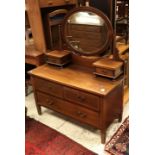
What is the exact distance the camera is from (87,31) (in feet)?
6.07

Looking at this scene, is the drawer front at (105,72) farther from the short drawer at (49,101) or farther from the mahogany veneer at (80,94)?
the short drawer at (49,101)

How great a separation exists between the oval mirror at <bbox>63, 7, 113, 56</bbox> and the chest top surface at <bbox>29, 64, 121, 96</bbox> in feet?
0.69

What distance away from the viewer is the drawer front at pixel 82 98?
1.60 meters

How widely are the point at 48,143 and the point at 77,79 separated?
65 centimetres

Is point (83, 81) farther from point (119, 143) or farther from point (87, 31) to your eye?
point (119, 143)

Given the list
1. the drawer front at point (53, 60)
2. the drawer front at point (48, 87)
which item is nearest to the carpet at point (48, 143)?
the drawer front at point (48, 87)

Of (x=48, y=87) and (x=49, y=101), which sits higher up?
(x=48, y=87)

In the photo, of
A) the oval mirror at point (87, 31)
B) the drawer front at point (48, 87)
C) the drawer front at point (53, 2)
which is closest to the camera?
the oval mirror at point (87, 31)

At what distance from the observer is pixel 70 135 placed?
1889 mm

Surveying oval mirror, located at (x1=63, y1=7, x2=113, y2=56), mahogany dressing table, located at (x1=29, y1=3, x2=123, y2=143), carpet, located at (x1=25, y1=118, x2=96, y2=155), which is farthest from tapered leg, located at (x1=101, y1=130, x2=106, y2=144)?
oval mirror, located at (x1=63, y1=7, x2=113, y2=56)

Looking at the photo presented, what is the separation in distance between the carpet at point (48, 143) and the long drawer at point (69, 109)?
9.0 inches

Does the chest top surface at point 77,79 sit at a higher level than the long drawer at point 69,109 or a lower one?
higher

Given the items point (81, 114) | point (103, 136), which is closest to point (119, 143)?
point (103, 136)
